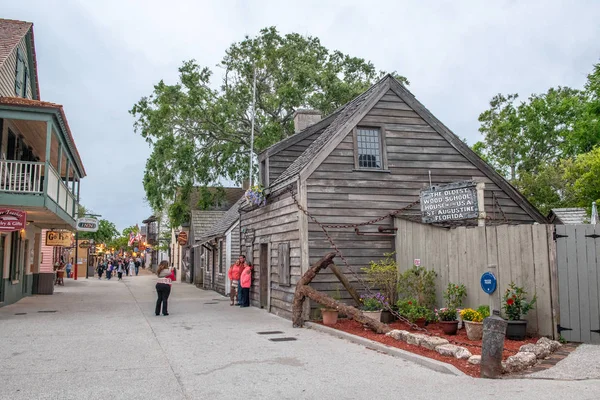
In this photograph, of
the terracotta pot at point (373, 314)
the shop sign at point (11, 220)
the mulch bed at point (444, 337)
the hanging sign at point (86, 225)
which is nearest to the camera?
the mulch bed at point (444, 337)

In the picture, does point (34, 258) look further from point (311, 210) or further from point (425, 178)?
point (425, 178)

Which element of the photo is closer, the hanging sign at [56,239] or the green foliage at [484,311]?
the green foliage at [484,311]

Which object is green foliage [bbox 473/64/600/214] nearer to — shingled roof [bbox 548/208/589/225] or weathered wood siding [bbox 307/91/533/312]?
shingled roof [bbox 548/208/589/225]

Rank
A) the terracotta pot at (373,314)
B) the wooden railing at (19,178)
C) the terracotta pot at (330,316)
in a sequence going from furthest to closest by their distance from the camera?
the wooden railing at (19,178), the terracotta pot at (330,316), the terracotta pot at (373,314)

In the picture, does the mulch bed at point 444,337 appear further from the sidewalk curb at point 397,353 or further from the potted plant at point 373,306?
the potted plant at point 373,306

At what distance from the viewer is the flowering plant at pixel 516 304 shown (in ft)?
30.5

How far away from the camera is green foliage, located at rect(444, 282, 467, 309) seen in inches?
431

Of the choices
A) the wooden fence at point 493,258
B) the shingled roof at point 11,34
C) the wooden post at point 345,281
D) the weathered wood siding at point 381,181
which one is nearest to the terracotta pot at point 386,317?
the wooden post at point 345,281

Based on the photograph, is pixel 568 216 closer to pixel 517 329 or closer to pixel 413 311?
pixel 413 311

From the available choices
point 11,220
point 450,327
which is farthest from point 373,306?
point 11,220

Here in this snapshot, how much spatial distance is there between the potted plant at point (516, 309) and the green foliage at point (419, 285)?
8.08 ft

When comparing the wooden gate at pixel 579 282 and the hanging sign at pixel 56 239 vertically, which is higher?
the hanging sign at pixel 56 239

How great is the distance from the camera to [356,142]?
1403cm

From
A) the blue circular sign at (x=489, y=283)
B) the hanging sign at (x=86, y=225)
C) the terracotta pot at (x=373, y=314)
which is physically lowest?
the terracotta pot at (x=373, y=314)
